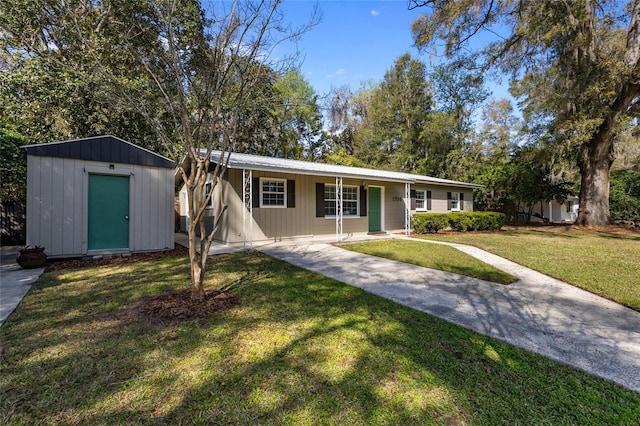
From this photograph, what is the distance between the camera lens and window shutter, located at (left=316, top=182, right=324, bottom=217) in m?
10.9

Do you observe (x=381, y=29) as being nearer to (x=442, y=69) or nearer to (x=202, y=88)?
(x=202, y=88)

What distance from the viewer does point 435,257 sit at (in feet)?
24.1

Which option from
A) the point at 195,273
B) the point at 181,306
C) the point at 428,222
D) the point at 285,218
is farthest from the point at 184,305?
the point at 428,222

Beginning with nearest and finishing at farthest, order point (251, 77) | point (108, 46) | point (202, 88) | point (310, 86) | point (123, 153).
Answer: point (251, 77) → point (202, 88) → point (123, 153) → point (108, 46) → point (310, 86)

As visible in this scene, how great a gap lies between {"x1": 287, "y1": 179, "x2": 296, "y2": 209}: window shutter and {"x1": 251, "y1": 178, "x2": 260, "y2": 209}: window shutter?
1.10m

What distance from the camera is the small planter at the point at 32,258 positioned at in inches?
227

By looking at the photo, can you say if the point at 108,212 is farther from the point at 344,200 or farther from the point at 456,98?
the point at 456,98

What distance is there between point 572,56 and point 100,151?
57.8 feet

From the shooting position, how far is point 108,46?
9742 millimetres

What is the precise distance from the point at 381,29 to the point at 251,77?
16.1 feet

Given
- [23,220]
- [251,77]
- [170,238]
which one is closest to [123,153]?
[170,238]

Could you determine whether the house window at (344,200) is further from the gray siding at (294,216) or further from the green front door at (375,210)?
the green front door at (375,210)

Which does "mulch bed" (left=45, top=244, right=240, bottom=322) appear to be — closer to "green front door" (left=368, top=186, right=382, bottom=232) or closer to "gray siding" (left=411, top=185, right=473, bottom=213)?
"green front door" (left=368, top=186, right=382, bottom=232)

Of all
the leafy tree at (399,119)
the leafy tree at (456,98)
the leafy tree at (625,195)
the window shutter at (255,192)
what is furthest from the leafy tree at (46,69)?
the leafy tree at (625,195)
